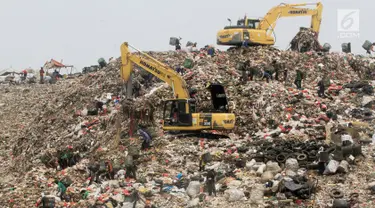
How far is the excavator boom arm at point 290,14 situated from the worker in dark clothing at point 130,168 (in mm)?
14238

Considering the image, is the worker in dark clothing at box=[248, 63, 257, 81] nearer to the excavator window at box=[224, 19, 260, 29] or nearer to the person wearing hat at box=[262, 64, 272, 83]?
the person wearing hat at box=[262, 64, 272, 83]

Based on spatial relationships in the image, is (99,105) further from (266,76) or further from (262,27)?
(262,27)

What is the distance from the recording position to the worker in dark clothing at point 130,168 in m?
13.3

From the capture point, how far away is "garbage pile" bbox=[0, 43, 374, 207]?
1207 centimetres

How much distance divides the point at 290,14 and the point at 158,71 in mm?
10915

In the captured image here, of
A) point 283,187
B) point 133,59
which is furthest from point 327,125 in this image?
point 133,59

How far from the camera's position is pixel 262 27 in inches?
1014

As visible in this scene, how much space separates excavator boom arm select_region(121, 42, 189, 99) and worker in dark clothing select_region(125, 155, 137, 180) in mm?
4438

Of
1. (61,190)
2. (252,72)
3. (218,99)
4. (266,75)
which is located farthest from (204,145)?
(266,75)

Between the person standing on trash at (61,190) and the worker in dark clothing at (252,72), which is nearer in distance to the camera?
the person standing on trash at (61,190)

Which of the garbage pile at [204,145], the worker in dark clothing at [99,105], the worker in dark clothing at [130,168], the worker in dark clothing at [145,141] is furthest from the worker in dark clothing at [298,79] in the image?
the worker in dark clothing at [130,168]

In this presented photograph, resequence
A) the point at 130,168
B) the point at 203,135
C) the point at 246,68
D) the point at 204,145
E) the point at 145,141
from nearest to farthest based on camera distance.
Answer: the point at 130,168
the point at 204,145
the point at 145,141
the point at 203,135
the point at 246,68

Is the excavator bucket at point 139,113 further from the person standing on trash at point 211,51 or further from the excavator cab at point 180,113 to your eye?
the person standing on trash at point 211,51

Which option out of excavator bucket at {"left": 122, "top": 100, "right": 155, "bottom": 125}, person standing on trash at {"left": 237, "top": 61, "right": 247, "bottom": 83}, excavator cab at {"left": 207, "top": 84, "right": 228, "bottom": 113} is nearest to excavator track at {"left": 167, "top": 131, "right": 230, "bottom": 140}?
excavator cab at {"left": 207, "top": 84, "right": 228, "bottom": 113}
